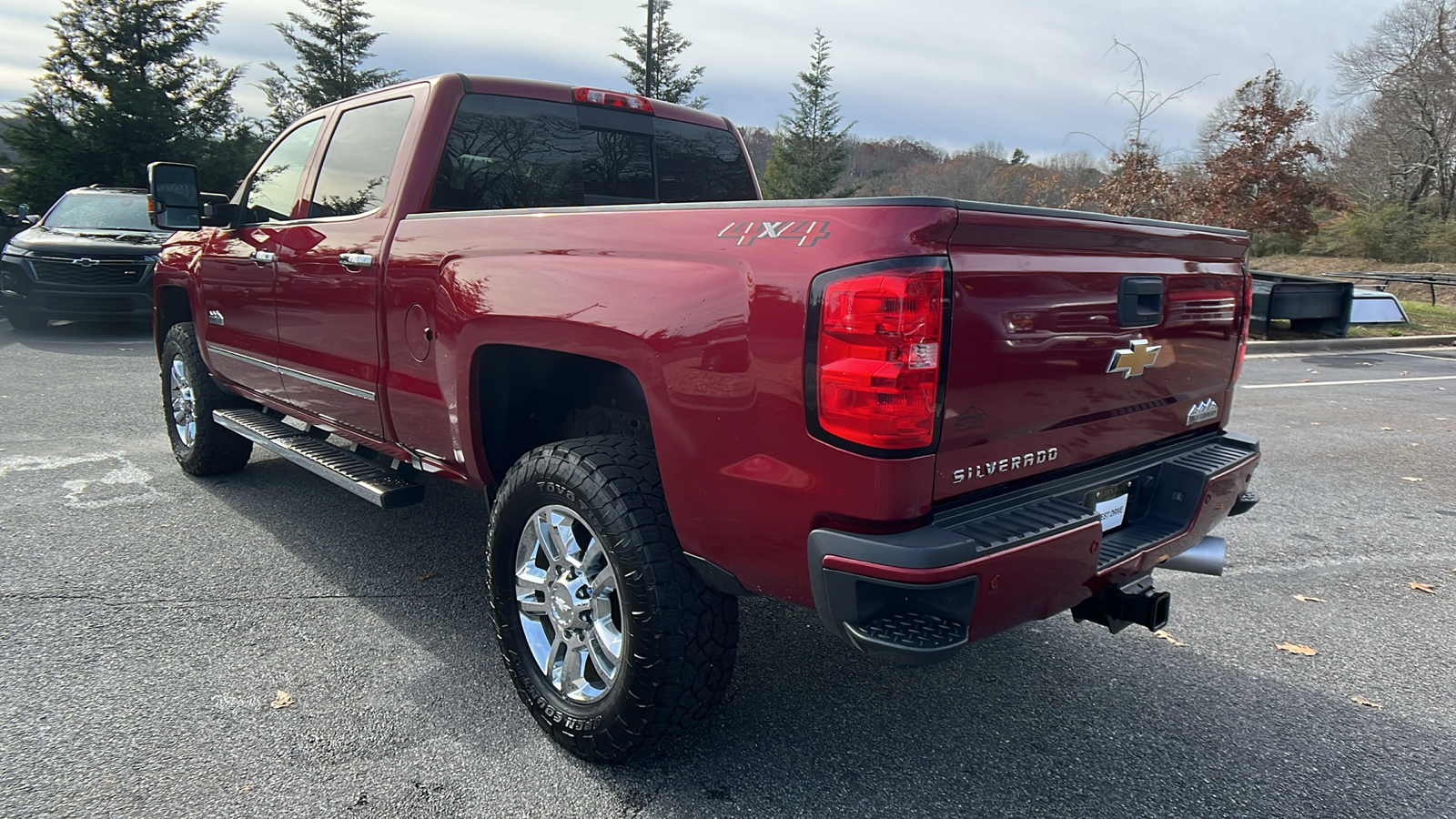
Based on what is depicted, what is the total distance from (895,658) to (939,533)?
11.6 inches

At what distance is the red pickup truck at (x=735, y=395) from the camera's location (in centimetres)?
197

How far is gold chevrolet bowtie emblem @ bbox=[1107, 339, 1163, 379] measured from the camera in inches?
97.7

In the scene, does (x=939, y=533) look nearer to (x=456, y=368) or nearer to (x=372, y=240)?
(x=456, y=368)

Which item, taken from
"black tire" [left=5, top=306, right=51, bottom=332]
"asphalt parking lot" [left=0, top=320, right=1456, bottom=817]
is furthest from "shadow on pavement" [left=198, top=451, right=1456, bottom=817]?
"black tire" [left=5, top=306, right=51, bottom=332]

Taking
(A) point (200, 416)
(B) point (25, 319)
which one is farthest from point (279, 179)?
(B) point (25, 319)

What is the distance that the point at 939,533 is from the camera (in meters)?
2.01

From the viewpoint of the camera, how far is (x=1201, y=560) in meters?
2.79

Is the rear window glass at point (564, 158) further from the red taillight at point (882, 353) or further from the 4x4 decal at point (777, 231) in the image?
the red taillight at point (882, 353)

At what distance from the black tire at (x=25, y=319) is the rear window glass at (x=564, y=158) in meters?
10.4

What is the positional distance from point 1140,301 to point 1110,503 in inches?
22.9

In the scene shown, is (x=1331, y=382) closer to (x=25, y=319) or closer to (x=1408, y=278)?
(x=1408, y=278)

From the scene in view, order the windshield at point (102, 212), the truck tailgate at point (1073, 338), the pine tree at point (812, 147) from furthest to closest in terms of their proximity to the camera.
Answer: the pine tree at point (812, 147), the windshield at point (102, 212), the truck tailgate at point (1073, 338)

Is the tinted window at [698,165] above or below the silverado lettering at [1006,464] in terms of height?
above

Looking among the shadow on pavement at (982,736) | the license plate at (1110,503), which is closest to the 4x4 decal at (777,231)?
the license plate at (1110,503)
